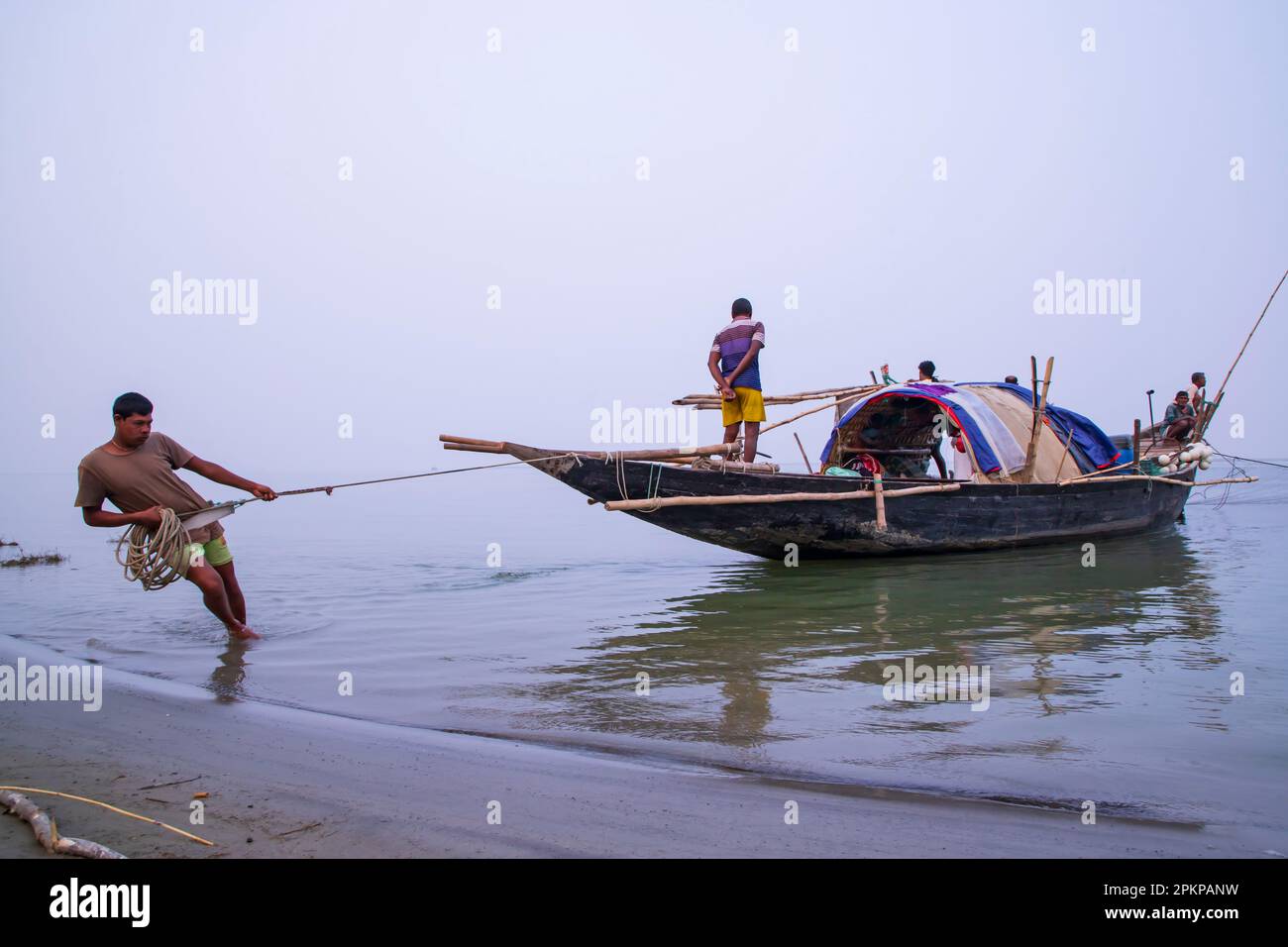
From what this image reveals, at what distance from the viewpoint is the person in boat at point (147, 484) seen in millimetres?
5328

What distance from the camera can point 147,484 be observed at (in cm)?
554

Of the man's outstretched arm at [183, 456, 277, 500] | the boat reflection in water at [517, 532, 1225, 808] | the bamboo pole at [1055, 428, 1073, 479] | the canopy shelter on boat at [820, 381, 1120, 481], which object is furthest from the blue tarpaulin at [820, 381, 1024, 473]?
the man's outstretched arm at [183, 456, 277, 500]

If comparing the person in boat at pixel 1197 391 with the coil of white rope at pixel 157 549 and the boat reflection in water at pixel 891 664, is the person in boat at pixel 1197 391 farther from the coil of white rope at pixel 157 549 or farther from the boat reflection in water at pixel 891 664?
the coil of white rope at pixel 157 549

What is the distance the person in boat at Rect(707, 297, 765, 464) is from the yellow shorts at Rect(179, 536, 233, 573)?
4.89m

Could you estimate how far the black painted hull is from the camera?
8781mm

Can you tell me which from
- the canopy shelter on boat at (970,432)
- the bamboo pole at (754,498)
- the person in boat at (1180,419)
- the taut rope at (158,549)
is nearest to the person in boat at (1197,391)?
the person in boat at (1180,419)

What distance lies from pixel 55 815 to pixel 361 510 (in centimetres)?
2219

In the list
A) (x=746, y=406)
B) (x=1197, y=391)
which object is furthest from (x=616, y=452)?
(x=1197, y=391)

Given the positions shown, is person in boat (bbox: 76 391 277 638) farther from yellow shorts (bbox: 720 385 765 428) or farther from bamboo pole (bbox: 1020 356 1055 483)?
bamboo pole (bbox: 1020 356 1055 483)

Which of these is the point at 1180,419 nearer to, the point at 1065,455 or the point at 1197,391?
the point at 1197,391

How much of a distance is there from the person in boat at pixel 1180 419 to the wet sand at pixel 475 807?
46.1 ft

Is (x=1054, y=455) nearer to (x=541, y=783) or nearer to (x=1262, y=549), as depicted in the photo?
(x=1262, y=549)

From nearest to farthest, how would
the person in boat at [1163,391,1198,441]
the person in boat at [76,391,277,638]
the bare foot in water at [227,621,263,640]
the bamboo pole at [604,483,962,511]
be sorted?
1. the person in boat at [76,391,277,638]
2. the bare foot in water at [227,621,263,640]
3. the bamboo pole at [604,483,962,511]
4. the person in boat at [1163,391,1198,441]
